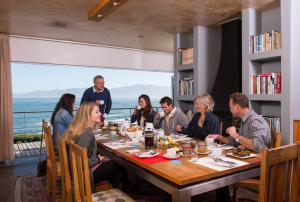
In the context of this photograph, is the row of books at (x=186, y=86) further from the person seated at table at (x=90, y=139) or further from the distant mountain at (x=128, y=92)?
the distant mountain at (x=128, y=92)

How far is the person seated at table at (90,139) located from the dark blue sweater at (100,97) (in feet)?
6.86

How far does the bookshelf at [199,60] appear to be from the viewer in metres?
4.34

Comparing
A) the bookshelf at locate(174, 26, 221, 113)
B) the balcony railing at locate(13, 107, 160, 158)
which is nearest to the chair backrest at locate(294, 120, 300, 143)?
the bookshelf at locate(174, 26, 221, 113)

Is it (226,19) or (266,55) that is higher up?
(226,19)

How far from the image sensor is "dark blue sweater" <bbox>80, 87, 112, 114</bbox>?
14.3ft

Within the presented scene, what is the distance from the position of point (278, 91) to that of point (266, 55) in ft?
1.61

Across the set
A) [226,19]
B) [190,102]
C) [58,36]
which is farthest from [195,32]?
[58,36]

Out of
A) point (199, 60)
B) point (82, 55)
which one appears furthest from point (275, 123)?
point (82, 55)

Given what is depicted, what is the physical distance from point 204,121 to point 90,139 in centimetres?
140

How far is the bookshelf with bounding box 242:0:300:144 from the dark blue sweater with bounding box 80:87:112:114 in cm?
237

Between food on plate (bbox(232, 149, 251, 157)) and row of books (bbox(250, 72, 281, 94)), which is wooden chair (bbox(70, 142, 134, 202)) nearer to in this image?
food on plate (bbox(232, 149, 251, 157))

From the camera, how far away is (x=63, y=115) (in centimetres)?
315

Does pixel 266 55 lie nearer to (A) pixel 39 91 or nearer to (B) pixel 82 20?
(B) pixel 82 20

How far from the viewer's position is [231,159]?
182cm
